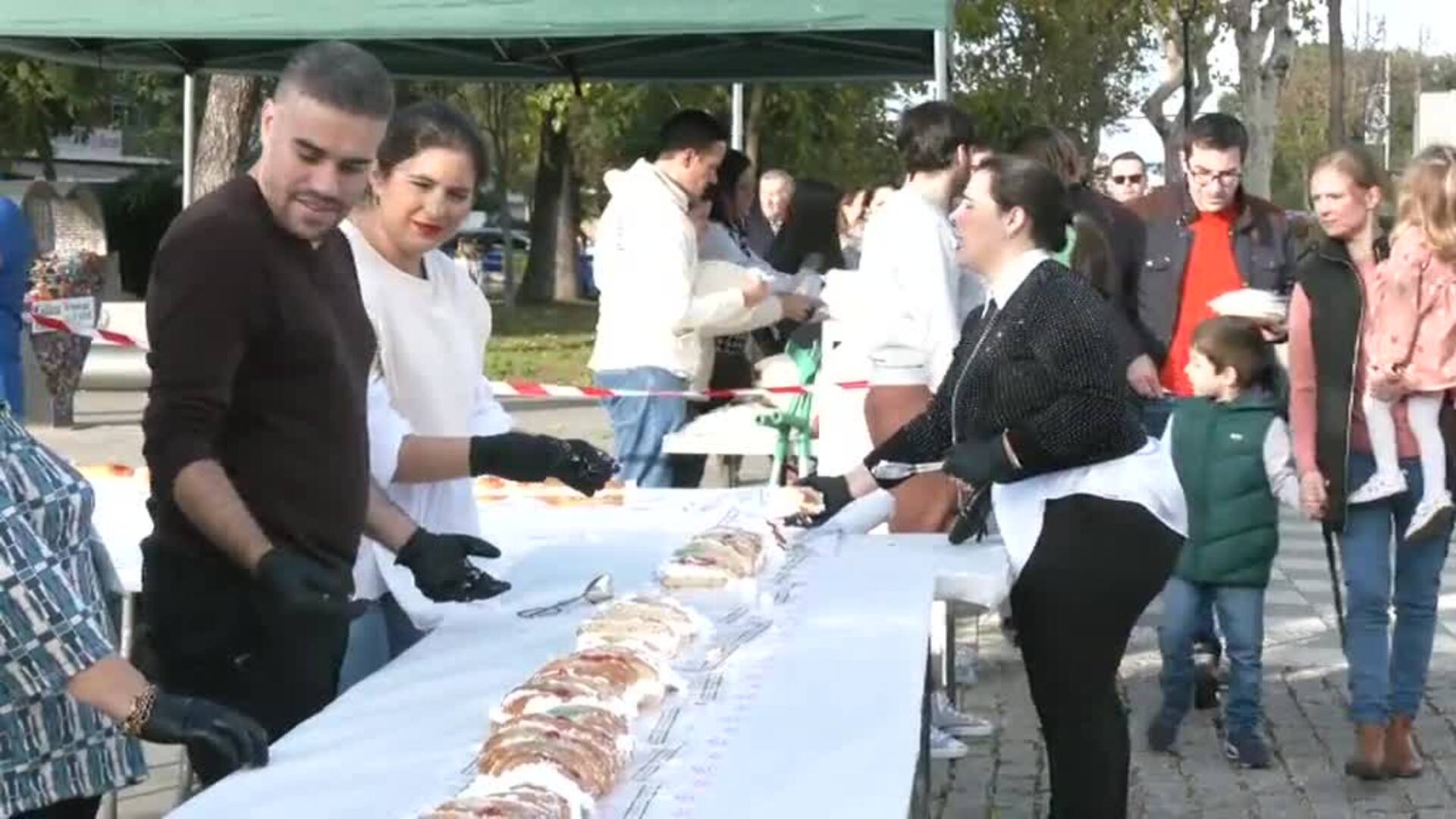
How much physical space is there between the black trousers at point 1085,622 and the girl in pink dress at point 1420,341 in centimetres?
164

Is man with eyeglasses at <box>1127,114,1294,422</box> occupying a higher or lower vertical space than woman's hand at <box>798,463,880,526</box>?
higher

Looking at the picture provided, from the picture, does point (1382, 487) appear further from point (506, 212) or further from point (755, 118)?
point (506, 212)

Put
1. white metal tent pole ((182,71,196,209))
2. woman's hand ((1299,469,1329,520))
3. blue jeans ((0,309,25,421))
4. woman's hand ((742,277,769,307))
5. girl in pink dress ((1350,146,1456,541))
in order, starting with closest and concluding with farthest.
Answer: blue jeans ((0,309,25,421))
girl in pink dress ((1350,146,1456,541))
woman's hand ((1299,469,1329,520))
woman's hand ((742,277,769,307))
white metal tent pole ((182,71,196,209))

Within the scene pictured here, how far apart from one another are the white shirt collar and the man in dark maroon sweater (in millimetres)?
1556

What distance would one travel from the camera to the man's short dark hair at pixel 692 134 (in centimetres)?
792

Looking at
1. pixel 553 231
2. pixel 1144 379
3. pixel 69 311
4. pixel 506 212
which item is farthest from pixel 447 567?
pixel 553 231

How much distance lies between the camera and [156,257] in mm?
3639

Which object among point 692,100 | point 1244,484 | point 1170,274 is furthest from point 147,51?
point 692,100

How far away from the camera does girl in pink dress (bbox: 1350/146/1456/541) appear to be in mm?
6336

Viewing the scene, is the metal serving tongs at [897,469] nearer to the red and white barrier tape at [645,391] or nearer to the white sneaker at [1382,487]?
the red and white barrier tape at [645,391]

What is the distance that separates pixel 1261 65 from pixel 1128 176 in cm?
1753

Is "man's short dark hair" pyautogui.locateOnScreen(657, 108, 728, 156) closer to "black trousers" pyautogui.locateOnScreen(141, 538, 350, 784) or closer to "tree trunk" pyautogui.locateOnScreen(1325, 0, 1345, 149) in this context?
"black trousers" pyautogui.locateOnScreen(141, 538, 350, 784)

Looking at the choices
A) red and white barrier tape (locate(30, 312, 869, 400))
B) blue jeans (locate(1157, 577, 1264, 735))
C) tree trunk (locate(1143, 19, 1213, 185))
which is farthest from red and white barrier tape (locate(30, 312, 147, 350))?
tree trunk (locate(1143, 19, 1213, 185))

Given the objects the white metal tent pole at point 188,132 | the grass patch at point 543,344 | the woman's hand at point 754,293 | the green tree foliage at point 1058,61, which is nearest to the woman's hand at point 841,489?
the woman's hand at point 754,293
